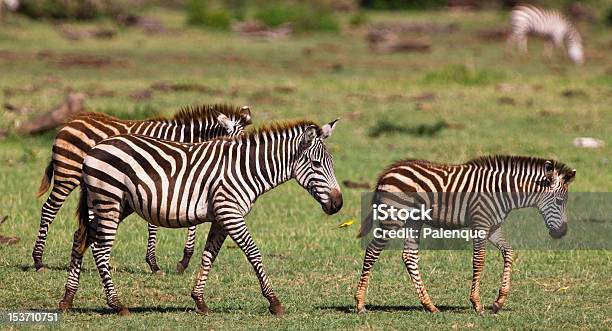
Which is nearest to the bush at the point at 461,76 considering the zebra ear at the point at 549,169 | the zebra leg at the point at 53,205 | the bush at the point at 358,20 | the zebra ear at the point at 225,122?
the bush at the point at 358,20

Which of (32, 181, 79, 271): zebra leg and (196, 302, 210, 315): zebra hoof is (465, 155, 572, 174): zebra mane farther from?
(32, 181, 79, 271): zebra leg

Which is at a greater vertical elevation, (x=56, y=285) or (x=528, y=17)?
(x=528, y=17)

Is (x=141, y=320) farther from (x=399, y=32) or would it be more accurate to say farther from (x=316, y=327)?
(x=399, y=32)

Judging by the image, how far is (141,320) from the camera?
28.2ft

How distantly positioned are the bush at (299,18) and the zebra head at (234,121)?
913 inches

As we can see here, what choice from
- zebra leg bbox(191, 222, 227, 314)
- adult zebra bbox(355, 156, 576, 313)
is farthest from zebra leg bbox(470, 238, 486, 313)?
zebra leg bbox(191, 222, 227, 314)

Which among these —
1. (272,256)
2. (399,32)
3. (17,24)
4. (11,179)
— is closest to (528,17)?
(399,32)

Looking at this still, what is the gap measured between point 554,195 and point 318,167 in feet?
6.10

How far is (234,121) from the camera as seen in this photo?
10.6 m

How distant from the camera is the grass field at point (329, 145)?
9.30 meters

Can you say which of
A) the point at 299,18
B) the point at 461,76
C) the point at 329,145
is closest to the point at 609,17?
the point at 299,18

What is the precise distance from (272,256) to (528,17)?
22.3m

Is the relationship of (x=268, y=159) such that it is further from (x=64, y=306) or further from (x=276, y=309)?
(x=64, y=306)

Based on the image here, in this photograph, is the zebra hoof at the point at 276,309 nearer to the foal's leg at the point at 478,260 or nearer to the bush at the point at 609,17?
the foal's leg at the point at 478,260
